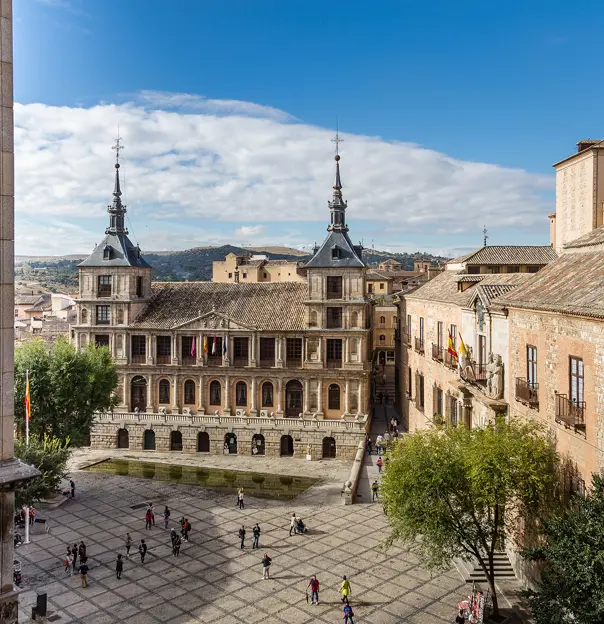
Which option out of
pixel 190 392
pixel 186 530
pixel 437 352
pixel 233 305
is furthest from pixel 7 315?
pixel 233 305

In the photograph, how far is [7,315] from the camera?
45.8 ft

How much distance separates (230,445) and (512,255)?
3172cm

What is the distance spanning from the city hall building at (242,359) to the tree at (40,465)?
18489 mm

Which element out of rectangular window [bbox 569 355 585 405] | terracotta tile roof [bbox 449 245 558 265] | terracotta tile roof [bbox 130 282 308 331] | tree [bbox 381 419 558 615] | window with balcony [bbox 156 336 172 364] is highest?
terracotta tile roof [bbox 449 245 558 265]

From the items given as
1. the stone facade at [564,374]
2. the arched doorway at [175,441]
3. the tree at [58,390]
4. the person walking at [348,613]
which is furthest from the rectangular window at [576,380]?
the arched doorway at [175,441]

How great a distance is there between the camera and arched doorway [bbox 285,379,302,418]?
54.8 metres

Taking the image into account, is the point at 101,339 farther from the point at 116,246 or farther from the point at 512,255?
the point at 512,255

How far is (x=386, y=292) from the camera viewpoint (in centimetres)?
10550

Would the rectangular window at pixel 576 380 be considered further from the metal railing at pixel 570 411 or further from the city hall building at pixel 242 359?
the city hall building at pixel 242 359

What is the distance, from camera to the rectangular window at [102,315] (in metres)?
58.3

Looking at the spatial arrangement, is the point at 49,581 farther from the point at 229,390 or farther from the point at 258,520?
the point at 229,390

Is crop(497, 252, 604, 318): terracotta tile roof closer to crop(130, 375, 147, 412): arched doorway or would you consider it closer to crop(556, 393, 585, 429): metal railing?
crop(556, 393, 585, 429): metal railing

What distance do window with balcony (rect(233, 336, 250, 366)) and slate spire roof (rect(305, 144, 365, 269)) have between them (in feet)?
29.6

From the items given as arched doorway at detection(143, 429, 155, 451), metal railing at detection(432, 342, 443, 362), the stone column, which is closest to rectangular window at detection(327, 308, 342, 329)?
metal railing at detection(432, 342, 443, 362)
